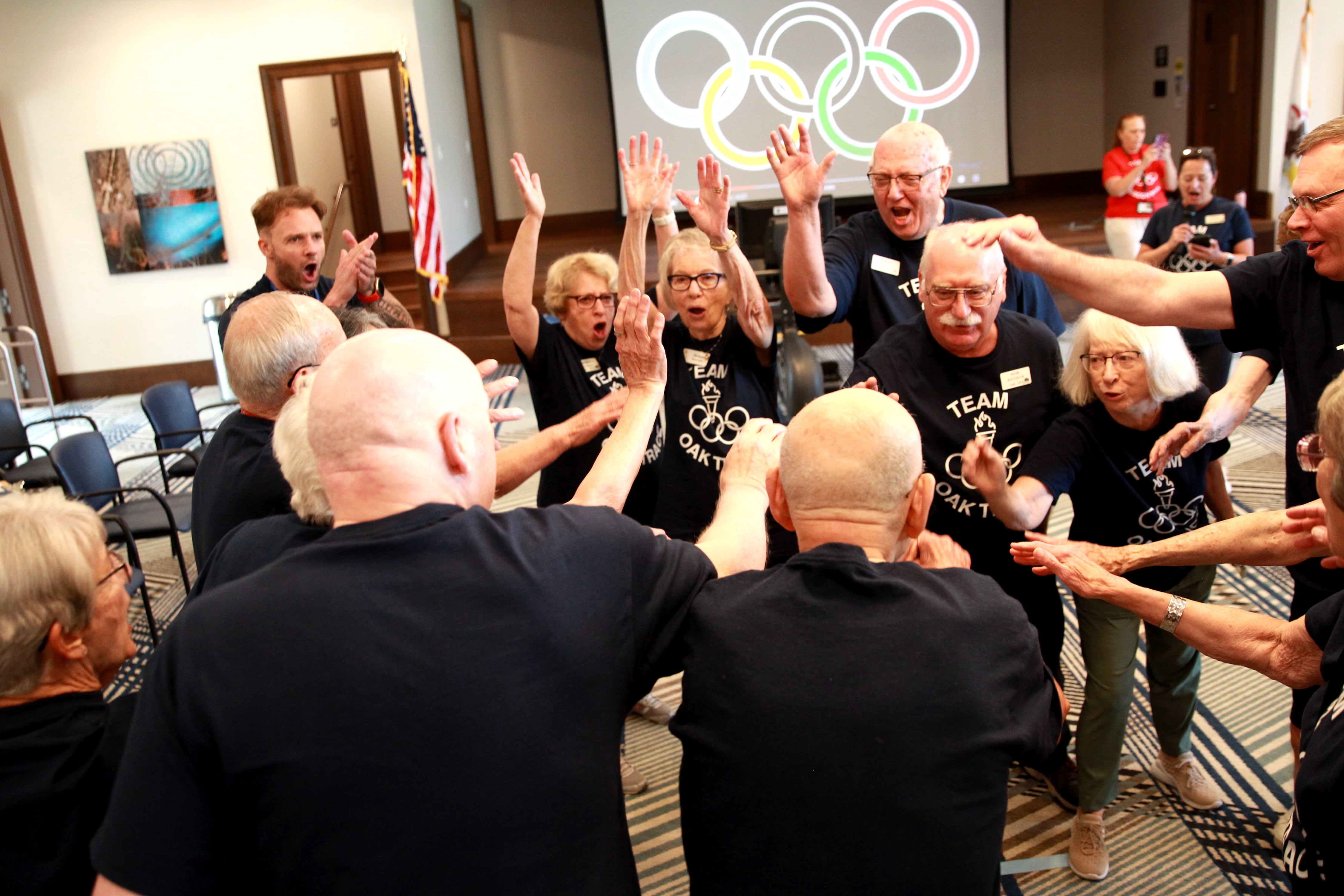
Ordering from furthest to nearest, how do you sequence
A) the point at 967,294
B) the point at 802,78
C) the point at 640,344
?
1. the point at 802,78
2. the point at 967,294
3. the point at 640,344

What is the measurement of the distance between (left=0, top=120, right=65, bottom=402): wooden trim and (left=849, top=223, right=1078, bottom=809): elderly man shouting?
27.2 ft

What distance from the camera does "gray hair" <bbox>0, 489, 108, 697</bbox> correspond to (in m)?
1.33

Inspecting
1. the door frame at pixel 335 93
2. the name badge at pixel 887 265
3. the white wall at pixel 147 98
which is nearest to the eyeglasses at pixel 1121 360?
the name badge at pixel 887 265

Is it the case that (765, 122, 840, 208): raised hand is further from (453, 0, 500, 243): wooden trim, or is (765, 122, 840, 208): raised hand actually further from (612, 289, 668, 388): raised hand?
(453, 0, 500, 243): wooden trim

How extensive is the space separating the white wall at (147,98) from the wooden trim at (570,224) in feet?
8.49

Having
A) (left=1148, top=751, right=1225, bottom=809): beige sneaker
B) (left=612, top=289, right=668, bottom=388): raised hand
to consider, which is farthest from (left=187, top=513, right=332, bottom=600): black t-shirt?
(left=1148, top=751, right=1225, bottom=809): beige sneaker

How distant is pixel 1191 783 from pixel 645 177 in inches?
90.3

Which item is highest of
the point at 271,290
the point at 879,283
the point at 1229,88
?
the point at 1229,88

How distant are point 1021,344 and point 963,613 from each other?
4.16 ft

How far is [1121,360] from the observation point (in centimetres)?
220

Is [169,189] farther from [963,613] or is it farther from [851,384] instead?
[963,613]

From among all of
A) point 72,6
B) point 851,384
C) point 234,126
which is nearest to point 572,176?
point 234,126

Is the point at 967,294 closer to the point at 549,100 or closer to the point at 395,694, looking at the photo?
the point at 395,694

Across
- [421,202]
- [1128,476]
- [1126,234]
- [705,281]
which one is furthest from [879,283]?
[1126,234]
